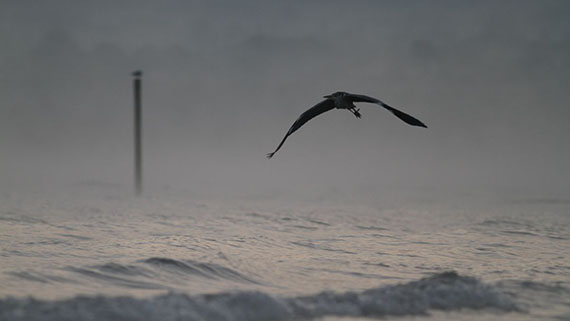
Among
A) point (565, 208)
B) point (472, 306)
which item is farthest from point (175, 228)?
point (565, 208)

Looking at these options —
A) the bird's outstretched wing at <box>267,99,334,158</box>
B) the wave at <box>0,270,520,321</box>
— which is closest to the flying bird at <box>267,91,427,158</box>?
the bird's outstretched wing at <box>267,99,334,158</box>

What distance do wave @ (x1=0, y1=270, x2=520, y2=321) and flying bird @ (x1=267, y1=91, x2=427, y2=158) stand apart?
2223 millimetres

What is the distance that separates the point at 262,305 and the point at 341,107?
3055 millimetres

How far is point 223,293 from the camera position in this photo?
28.7 feet

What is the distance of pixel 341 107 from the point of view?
9.14m

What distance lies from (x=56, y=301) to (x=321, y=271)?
460cm

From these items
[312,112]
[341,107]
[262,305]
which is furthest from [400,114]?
[262,305]

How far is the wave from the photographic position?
7723 mm

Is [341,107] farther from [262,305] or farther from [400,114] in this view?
[262,305]

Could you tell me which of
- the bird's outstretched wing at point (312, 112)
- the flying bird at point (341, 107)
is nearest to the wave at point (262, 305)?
the flying bird at point (341, 107)

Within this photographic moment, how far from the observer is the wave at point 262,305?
25.3 feet

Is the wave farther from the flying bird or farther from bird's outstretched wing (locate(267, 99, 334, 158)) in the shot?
bird's outstretched wing (locate(267, 99, 334, 158))

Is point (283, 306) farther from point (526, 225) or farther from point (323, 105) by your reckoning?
point (526, 225)

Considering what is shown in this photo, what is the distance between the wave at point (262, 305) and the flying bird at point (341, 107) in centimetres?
222
